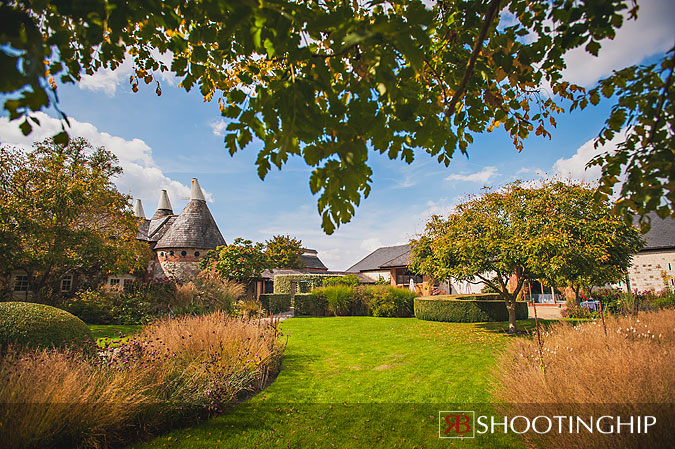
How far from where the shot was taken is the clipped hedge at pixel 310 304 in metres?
19.2

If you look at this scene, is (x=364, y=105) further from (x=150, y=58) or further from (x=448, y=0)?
(x=150, y=58)

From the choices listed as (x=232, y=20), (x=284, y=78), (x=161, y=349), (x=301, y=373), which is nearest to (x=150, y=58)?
(x=284, y=78)

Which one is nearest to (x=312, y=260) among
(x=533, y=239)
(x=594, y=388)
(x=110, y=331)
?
(x=110, y=331)

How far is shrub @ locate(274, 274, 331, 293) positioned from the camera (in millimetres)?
23344

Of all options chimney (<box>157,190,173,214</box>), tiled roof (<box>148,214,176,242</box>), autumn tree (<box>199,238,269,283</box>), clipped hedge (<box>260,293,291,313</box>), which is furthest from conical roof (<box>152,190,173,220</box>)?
clipped hedge (<box>260,293,291,313</box>)

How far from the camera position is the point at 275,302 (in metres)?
20.7

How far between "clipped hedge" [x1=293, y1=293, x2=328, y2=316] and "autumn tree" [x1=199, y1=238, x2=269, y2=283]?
3.31 m

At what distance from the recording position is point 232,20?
4.13ft

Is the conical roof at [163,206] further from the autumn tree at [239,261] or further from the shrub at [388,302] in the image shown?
the shrub at [388,302]

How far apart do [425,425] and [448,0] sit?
5072 millimetres

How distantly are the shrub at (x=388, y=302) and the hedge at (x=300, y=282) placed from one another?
5085 millimetres

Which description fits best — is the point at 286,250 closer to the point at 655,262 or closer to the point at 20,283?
the point at 20,283

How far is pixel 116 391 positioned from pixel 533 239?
1099 centimetres

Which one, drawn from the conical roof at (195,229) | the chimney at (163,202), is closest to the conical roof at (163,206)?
the chimney at (163,202)
